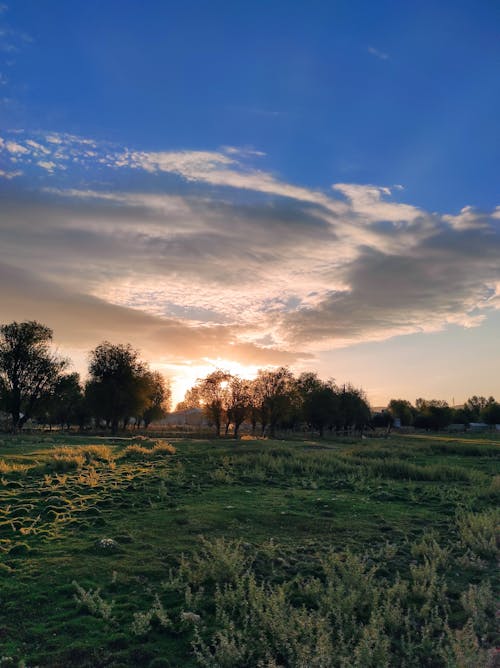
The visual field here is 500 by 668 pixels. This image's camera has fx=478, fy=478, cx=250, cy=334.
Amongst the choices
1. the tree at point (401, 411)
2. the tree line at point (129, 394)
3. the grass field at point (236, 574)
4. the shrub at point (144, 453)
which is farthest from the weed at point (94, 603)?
the tree at point (401, 411)

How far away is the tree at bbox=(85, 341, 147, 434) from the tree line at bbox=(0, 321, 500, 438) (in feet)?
0.50

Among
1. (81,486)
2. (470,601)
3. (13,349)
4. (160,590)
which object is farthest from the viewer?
(13,349)

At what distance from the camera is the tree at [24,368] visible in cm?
7062

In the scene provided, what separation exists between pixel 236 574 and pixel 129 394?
6917cm

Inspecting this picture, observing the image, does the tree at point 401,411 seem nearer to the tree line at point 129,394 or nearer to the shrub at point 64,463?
the tree line at point 129,394

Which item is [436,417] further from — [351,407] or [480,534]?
[480,534]

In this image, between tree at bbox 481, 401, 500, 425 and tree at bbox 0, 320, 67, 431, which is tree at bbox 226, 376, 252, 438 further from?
tree at bbox 481, 401, 500, 425

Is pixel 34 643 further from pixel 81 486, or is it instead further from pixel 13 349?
pixel 13 349

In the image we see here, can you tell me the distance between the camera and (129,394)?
7562cm

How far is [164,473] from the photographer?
2306 centimetres

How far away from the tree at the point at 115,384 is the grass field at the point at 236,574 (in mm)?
54366

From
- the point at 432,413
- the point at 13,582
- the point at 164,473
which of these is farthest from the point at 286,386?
the point at 13,582

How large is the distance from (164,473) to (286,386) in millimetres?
78136

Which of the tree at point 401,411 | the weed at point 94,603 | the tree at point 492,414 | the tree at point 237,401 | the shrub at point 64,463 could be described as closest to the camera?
the weed at point 94,603
